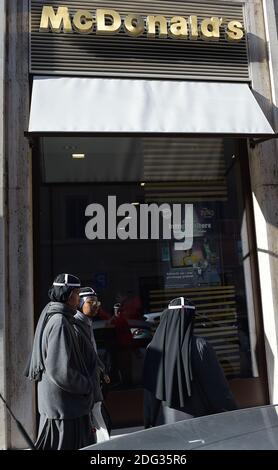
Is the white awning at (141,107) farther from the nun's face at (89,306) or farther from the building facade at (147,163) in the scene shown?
the nun's face at (89,306)

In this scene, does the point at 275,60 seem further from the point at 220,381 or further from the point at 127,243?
the point at 220,381

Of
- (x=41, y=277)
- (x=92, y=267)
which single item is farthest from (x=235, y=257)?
(x=41, y=277)

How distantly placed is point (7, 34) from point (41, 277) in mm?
3425

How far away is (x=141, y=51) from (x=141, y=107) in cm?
119

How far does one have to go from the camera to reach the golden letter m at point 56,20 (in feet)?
20.5

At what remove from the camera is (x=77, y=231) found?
6355 millimetres

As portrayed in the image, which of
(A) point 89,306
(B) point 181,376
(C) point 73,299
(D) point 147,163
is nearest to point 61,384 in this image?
(C) point 73,299

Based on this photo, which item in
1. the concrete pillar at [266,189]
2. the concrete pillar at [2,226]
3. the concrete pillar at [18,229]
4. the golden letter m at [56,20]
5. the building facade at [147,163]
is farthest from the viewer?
the concrete pillar at [266,189]

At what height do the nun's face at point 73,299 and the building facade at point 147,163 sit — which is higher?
the building facade at point 147,163

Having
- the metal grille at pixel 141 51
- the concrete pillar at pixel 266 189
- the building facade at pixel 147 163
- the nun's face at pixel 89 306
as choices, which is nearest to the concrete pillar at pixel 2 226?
the building facade at pixel 147 163

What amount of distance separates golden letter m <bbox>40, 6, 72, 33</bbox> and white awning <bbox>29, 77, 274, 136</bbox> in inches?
29.2

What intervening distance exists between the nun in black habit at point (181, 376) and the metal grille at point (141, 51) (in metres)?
4.02

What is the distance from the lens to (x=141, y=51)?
6543 millimetres

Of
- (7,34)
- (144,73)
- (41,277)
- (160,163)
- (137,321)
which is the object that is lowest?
(137,321)
